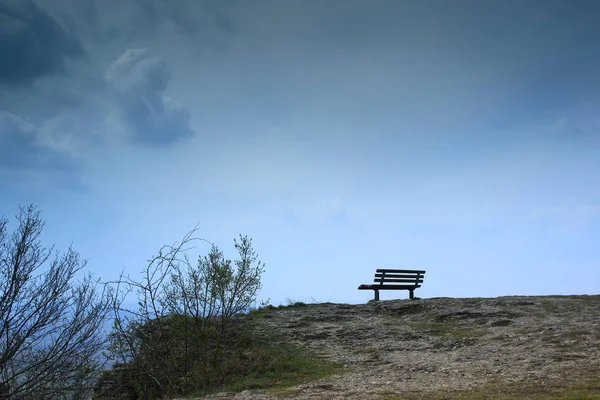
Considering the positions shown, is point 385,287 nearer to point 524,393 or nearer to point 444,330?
point 444,330

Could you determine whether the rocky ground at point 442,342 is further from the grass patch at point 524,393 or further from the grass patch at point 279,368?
the grass patch at point 279,368

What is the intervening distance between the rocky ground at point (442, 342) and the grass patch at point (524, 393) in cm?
29

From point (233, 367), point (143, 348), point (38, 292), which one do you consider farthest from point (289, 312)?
point (38, 292)

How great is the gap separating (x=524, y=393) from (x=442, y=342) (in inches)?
330

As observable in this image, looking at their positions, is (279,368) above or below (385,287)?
below

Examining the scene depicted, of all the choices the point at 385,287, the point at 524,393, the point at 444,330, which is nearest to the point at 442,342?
the point at 444,330

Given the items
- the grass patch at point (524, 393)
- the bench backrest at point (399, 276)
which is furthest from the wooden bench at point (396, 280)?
the grass patch at point (524, 393)

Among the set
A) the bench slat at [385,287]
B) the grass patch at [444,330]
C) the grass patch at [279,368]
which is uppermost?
the bench slat at [385,287]

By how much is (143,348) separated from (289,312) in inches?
425

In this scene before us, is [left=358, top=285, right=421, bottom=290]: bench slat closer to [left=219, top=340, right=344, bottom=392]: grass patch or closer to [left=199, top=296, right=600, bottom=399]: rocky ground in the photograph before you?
[left=199, top=296, right=600, bottom=399]: rocky ground

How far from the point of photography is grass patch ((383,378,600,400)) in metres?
8.14

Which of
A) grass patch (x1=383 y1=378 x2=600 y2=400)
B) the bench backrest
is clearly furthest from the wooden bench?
grass patch (x1=383 y1=378 x2=600 y2=400)

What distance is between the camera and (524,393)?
8.56 m

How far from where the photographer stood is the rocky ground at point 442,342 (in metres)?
10.3
